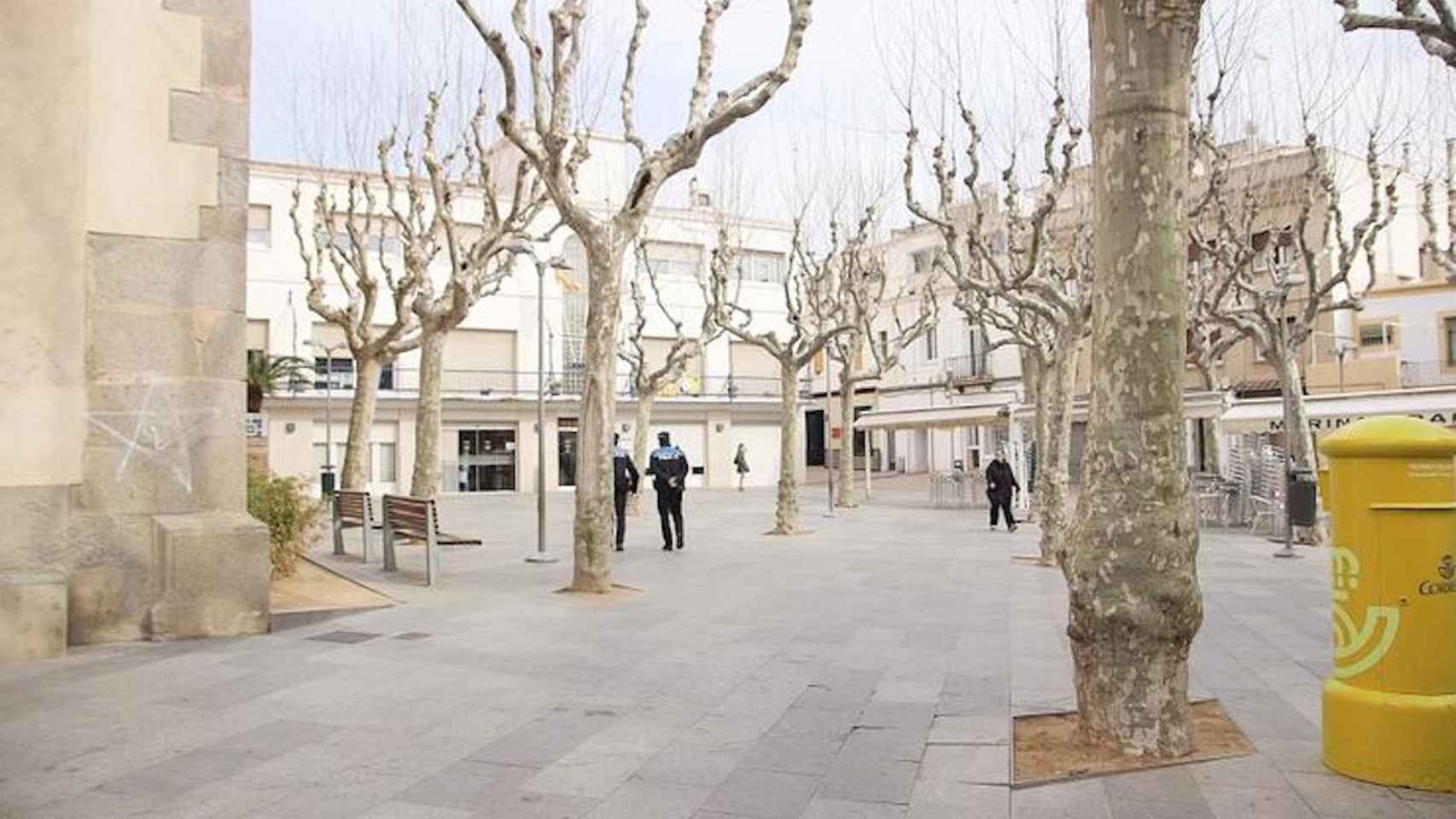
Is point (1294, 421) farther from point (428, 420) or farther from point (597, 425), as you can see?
point (428, 420)

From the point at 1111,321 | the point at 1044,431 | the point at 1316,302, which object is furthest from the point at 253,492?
the point at 1316,302

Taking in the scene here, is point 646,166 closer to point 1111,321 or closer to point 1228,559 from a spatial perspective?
point 1111,321

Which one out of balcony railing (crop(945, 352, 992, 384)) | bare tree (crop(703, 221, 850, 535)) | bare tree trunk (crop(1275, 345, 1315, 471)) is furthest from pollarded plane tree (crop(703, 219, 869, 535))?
balcony railing (crop(945, 352, 992, 384))

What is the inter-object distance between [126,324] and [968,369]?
39973 mm

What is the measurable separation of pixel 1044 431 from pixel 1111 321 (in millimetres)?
11762

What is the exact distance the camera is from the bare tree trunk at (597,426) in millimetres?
10242

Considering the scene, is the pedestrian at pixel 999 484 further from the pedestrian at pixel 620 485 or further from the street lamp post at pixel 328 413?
the street lamp post at pixel 328 413

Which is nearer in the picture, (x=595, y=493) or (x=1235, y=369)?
(x=595, y=493)

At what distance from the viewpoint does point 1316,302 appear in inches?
670

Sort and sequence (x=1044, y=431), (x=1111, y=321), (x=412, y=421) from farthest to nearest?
(x=412, y=421)
(x=1044, y=431)
(x=1111, y=321)

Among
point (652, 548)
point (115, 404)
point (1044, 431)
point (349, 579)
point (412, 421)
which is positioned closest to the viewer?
point (115, 404)

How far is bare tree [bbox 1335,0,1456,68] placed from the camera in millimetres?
8781

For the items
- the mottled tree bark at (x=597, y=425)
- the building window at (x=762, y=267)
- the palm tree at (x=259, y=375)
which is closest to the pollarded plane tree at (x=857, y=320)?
the palm tree at (x=259, y=375)

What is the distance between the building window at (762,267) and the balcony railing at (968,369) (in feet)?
26.6
